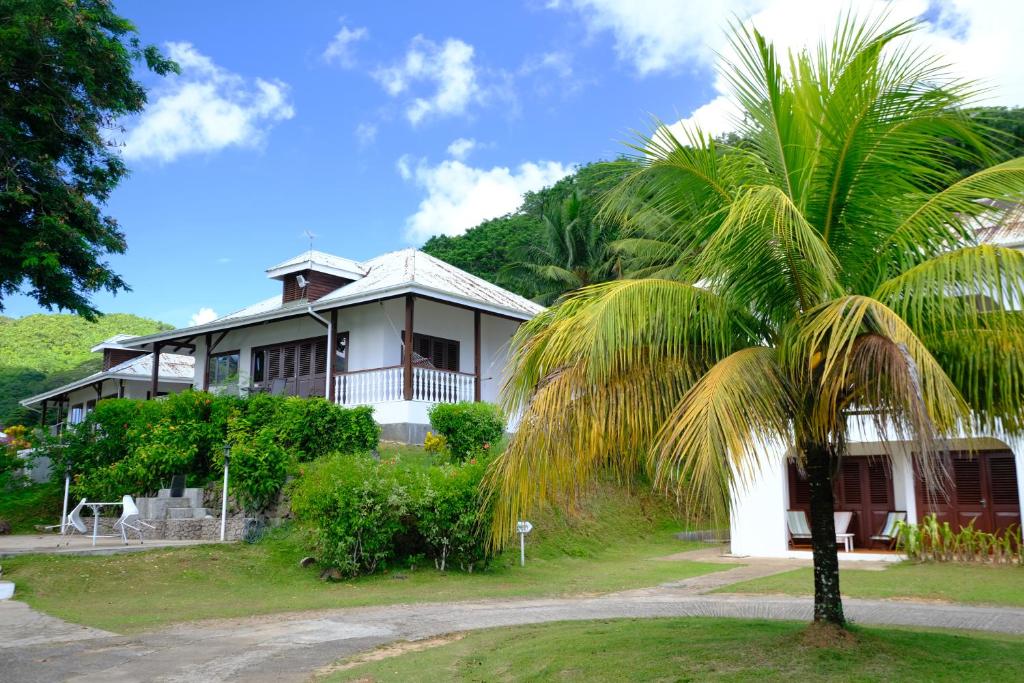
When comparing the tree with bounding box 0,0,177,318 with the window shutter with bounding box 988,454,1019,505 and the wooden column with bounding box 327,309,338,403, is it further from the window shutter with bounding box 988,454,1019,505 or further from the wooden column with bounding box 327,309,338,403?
the window shutter with bounding box 988,454,1019,505

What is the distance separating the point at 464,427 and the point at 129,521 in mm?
6452

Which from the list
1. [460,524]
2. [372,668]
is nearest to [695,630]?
[372,668]

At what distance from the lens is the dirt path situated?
729 cm

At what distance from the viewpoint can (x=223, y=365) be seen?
84.1 feet

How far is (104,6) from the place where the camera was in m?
13.5

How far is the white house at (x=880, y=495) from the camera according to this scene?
16016 mm

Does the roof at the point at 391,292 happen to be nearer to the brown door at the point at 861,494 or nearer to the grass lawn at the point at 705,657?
the brown door at the point at 861,494

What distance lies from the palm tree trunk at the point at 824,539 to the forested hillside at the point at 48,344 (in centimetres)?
5066

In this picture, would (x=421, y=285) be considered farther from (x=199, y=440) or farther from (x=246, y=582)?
(x=246, y=582)

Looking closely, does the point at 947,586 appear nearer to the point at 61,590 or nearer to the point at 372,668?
the point at 372,668

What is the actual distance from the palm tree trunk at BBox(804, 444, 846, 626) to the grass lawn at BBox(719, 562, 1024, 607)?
5.41 m

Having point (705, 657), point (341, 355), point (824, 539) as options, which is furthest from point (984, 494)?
point (341, 355)

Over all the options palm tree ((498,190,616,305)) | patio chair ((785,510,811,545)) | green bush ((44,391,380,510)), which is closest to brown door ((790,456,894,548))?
patio chair ((785,510,811,545))

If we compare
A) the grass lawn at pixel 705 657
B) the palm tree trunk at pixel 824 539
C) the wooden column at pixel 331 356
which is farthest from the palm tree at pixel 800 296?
the wooden column at pixel 331 356
